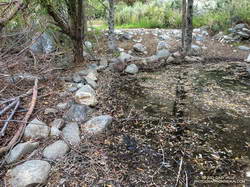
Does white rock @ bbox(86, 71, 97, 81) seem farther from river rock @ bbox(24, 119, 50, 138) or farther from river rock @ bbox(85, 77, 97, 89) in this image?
river rock @ bbox(24, 119, 50, 138)

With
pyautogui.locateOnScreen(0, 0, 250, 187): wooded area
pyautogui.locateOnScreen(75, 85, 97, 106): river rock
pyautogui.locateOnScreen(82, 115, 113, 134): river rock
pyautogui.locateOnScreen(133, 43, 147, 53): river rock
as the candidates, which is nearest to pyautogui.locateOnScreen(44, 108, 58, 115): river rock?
pyautogui.locateOnScreen(0, 0, 250, 187): wooded area

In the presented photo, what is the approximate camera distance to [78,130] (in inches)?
101

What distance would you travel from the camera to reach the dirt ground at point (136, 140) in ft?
6.61

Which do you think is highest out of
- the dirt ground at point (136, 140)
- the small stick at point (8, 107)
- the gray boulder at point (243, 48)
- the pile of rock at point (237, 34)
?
the pile of rock at point (237, 34)

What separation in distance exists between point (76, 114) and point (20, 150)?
0.83 metres

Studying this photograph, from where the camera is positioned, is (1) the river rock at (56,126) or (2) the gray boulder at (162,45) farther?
(2) the gray boulder at (162,45)

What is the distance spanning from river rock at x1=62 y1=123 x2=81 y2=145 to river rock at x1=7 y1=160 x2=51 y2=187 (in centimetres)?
41

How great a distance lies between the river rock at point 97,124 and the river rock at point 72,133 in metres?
0.10

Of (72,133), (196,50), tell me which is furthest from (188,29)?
(72,133)

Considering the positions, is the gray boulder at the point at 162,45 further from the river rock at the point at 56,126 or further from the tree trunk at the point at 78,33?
the river rock at the point at 56,126

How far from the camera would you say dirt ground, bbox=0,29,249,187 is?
2.02 meters

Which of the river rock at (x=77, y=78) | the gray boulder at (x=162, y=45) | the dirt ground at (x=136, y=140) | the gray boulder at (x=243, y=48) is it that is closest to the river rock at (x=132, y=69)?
the dirt ground at (x=136, y=140)

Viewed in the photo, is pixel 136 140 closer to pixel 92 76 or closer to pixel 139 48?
pixel 92 76

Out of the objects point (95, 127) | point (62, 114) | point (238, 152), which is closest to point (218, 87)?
point (238, 152)
